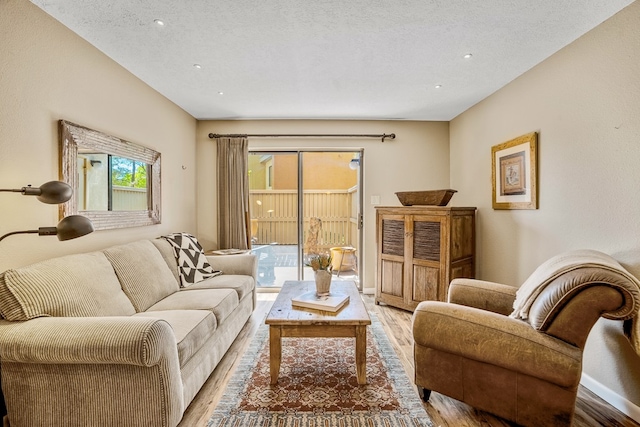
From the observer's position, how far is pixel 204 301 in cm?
230

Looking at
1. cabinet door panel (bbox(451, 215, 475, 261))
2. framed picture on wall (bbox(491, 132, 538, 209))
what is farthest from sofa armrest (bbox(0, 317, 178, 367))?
framed picture on wall (bbox(491, 132, 538, 209))

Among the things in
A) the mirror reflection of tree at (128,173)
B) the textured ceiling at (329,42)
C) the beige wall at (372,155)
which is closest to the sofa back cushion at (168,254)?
the mirror reflection of tree at (128,173)

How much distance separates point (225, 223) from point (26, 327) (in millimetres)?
2714

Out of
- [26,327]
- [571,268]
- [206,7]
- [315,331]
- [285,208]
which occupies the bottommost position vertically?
[315,331]

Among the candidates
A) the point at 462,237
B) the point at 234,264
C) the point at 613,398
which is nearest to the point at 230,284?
the point at 234,264

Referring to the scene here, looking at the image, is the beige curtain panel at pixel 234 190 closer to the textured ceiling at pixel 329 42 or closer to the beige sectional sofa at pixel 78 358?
the textured ceiling at pixel 329 42

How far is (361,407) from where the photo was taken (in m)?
1.82

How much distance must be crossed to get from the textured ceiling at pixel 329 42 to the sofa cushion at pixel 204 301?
1937 millimetres

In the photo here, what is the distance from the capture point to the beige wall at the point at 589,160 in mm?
1801

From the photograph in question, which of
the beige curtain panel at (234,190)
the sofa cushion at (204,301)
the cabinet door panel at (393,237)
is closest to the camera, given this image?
the sofa cushion at (204,301)

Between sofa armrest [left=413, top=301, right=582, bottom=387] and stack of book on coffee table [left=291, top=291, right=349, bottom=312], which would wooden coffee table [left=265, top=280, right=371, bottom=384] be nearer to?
stack of book on coffee table [left=291, top=291, right=349, bottom=312]

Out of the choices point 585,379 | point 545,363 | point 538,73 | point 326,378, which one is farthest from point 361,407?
point 538,73

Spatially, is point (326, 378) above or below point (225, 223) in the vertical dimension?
below

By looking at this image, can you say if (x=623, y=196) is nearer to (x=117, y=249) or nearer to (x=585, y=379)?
(x=585, y=379)
